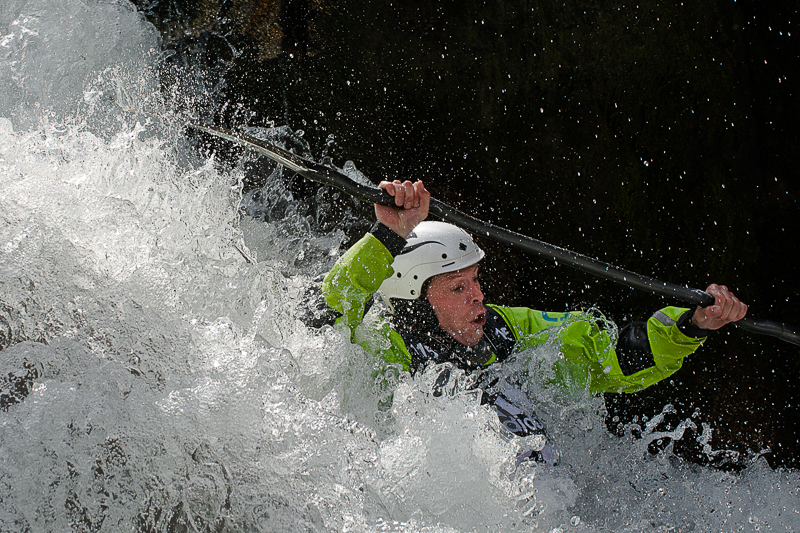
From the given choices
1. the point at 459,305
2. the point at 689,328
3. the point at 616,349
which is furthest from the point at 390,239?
the point at 689,328

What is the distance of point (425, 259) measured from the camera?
316cm

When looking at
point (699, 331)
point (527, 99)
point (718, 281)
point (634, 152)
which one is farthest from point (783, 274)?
point (527, 99)

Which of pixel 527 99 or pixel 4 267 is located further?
pixel 527 99

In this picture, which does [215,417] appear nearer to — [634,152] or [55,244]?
[55,244]

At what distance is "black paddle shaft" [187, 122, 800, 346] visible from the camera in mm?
2441

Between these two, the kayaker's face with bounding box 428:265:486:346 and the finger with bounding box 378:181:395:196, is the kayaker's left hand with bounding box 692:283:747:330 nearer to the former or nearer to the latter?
the kayaker's face with bounding box 428:265:486:346

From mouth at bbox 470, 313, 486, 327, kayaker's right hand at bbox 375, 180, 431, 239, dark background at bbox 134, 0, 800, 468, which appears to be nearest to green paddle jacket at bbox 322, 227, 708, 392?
kayaker's right hand at bbox 375, 180, 431, 239

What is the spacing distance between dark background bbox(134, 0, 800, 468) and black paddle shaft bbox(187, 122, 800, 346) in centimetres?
119

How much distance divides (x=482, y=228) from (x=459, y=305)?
70 cm

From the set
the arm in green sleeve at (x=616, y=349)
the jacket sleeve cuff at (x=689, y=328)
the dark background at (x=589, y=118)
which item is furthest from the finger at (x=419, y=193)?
the dark background at (x=589, y=118)

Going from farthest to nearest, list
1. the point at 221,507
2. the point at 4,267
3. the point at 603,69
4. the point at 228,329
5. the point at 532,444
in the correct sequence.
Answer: the point at 603,69, the point at 532,444, the point at 228,329, the point at 4,267, the point at 221,507

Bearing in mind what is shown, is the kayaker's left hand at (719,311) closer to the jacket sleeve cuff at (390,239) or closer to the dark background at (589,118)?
the dark background at (589,118)

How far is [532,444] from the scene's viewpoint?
2.71m

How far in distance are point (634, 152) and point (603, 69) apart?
60 cm
